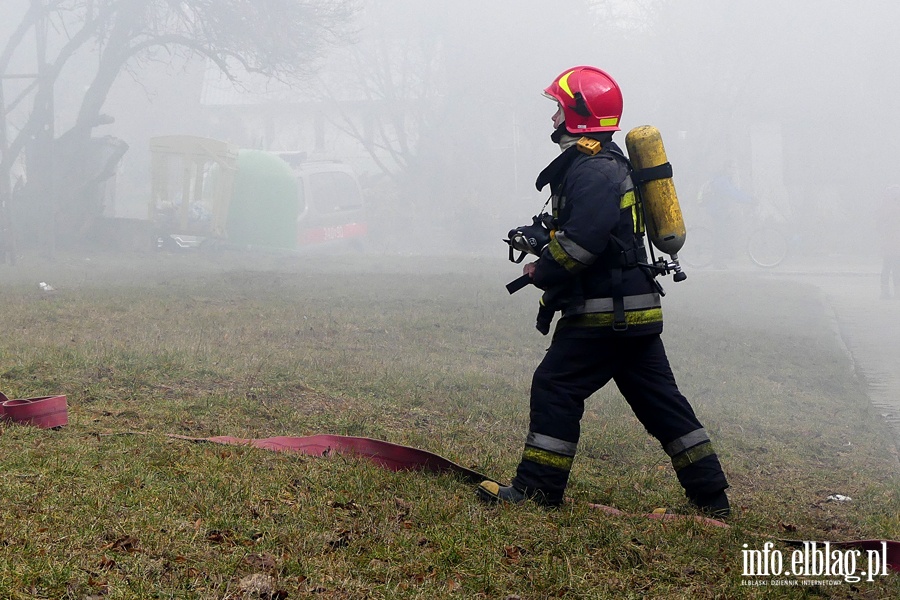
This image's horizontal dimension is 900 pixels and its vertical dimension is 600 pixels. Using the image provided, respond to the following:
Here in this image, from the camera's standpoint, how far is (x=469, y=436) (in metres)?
5.93

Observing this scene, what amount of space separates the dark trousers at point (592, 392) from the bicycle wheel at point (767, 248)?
19.4m

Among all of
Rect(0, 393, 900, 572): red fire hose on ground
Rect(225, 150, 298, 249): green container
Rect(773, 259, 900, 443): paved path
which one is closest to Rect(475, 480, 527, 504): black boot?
Rect(0, 393, 900, 572): red fire hose on ground

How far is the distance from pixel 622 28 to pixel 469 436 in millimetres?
35412

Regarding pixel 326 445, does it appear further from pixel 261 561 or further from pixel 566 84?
pixel 566 84

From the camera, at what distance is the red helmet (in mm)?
4145

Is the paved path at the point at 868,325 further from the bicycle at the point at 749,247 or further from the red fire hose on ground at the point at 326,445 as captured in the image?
the red fire hose on ground at the point at 326,445

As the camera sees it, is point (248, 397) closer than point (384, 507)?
No

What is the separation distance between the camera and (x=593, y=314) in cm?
403

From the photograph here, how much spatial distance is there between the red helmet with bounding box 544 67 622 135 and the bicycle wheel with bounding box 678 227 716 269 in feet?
61.2

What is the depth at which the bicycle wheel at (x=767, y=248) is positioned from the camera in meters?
22.8

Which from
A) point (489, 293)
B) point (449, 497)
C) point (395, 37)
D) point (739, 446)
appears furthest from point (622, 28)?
point (449, 497)

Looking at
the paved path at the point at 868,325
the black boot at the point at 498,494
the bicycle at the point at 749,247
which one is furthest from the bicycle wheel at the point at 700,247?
the black boot at the point at 498,494

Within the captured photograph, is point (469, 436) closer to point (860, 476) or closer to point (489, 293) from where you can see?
point (860, 476)

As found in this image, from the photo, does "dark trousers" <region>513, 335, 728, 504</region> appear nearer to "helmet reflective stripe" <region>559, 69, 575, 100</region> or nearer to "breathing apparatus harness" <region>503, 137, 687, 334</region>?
"breathing apparatus harness" <region>503, 137, 687, 334</region>
